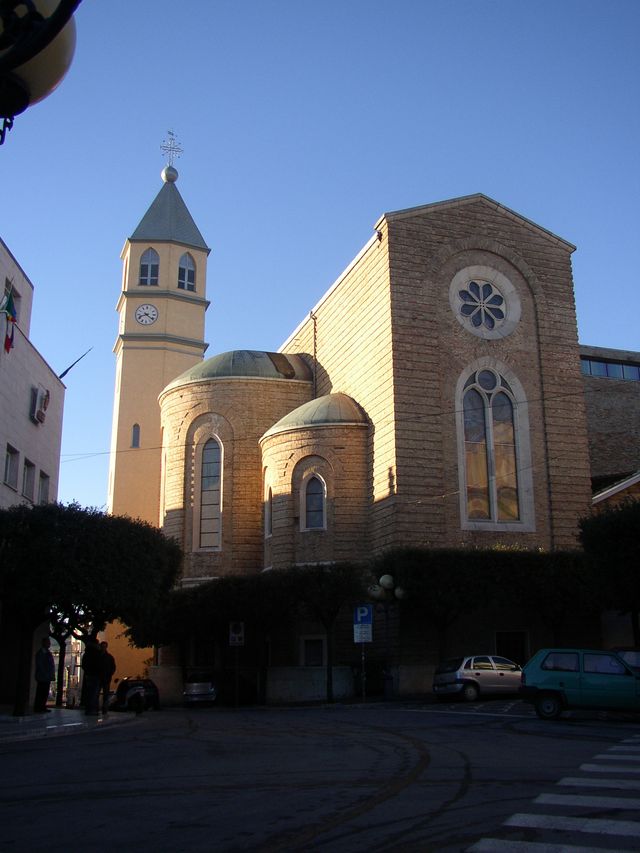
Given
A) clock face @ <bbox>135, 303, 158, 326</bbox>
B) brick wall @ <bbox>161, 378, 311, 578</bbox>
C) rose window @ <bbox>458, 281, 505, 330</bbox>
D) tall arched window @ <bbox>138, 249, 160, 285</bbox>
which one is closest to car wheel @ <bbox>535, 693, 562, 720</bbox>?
rose window @ <bbox>458, 281, 505, 330</bbox>

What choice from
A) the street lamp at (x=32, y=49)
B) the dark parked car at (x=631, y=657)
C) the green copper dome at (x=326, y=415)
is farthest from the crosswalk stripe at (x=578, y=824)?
the green copper dome at (x=326, y=415)

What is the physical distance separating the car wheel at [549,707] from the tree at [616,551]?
15.3 feet

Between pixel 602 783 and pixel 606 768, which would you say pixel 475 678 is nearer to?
pixel 606 768

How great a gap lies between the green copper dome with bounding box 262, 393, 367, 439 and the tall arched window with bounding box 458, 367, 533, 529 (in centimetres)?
404

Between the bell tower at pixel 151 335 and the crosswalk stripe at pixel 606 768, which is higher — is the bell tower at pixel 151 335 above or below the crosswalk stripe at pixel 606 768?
above

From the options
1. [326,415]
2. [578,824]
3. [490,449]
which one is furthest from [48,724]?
[490,449]

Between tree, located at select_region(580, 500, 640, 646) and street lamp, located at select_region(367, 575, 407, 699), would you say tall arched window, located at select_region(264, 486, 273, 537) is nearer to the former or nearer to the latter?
street lamp, located at select_region(367, 575, 407, 699)

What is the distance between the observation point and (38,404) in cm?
2855

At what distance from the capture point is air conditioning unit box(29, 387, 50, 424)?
28312 mm

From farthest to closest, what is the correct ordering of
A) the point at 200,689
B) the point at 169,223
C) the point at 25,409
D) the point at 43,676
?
the point at 169,223 → the point at 200,689 → the point at 25,409 → the point at 43,676

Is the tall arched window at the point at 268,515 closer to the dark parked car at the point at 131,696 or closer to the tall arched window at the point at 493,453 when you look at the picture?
the tall arched window at the point at 493,453

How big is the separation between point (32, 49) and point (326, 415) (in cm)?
3078

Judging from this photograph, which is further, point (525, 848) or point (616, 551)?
point (616, 551)

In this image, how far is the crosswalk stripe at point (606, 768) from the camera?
10.2m
